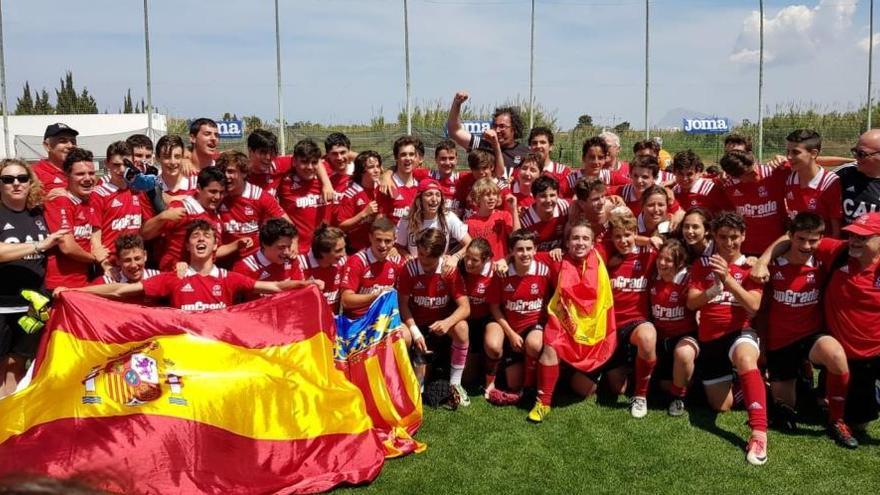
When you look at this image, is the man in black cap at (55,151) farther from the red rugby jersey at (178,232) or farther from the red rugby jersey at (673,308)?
the red rugby jersey at (673,308)

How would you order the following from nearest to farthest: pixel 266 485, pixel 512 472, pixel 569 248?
1. pixel 266 485
2. pixel 512 472
3. pixel 569 248

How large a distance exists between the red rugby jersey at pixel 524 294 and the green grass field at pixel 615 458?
0.84 metres

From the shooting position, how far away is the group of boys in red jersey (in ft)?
17.7

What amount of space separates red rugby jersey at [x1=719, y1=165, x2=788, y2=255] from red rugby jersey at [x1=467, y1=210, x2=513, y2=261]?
2.25 meters

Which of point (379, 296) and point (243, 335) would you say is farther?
point (379, 296)

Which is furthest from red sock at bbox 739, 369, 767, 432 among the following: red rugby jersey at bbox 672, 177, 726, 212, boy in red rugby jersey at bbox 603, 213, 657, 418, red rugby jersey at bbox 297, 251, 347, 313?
red rugby jersey at bbox 297, 251, 347, 313

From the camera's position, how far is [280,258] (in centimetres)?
583

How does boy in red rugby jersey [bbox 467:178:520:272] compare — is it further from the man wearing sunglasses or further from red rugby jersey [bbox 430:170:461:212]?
the man wearing sunglasses

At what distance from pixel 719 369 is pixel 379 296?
2.88 m

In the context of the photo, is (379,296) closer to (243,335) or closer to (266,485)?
(243,335)

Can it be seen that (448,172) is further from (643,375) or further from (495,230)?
(643,375)

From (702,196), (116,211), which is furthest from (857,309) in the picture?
(116,211)

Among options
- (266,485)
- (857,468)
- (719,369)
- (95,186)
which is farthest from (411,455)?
(95,186)

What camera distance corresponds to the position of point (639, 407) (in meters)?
5.73
